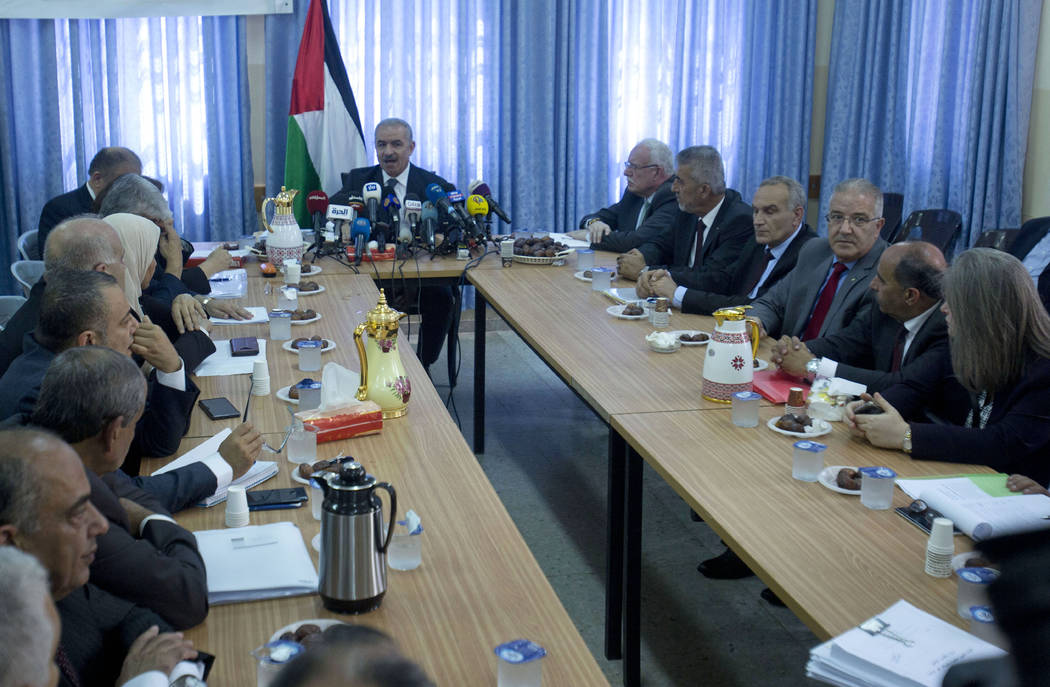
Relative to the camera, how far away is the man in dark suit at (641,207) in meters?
5.04

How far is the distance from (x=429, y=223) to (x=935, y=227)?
2329 mm

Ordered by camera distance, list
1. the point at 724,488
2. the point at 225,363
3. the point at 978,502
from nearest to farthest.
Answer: the point at 978,502
the point at 724,488
the point at 225,363

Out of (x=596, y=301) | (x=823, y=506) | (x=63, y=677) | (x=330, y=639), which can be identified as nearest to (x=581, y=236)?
(x=596, y=301)

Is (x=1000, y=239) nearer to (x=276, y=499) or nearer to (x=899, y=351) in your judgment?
(x=899, y=351)

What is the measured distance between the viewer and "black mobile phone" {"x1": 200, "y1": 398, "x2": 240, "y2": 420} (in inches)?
104

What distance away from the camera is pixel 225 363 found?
312 centimetres

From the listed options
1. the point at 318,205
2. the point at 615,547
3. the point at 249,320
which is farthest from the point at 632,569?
the point at 318,205

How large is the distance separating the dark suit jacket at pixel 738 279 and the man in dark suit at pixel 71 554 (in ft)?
8.46

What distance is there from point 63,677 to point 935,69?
563cm

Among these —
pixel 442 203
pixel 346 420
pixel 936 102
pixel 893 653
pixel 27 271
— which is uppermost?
pixel 936 102

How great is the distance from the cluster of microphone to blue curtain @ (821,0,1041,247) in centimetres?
248

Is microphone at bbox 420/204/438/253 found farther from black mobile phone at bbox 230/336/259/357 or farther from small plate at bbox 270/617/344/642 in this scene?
small plate at bbox 270/617/344/642

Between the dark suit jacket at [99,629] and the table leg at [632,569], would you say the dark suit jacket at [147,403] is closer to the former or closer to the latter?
the dark suit jacket at [99,629]

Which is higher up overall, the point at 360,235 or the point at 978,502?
the point at 360,235
